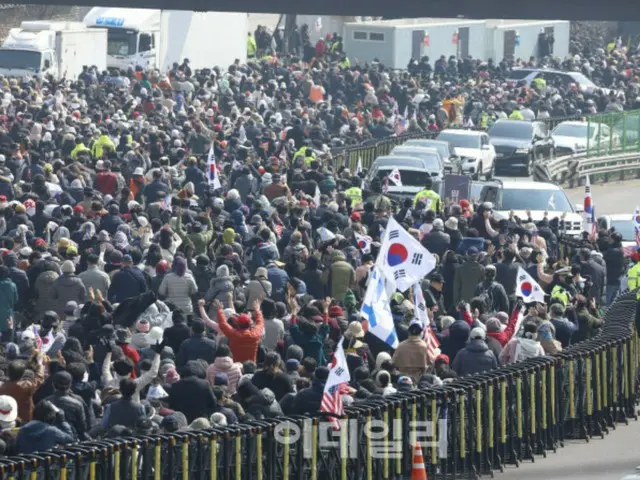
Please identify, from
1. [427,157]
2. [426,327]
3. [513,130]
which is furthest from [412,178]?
[426,327]

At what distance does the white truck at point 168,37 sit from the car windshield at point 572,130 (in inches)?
446

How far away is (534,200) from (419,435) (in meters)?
17.2

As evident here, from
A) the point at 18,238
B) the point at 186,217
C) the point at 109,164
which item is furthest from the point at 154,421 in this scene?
the point at 109,164

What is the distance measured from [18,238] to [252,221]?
404 cm

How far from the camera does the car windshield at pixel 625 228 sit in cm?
3137

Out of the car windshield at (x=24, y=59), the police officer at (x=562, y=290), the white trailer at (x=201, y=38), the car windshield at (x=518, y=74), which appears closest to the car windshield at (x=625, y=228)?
the police officer at (x=562, y=290)

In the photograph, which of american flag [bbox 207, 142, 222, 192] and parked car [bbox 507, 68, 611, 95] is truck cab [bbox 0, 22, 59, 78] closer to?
parked car [bbox 507, 68, 611, 95]

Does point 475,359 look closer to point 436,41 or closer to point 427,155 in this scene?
point 427,155

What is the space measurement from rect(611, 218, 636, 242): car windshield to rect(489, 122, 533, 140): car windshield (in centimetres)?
1494

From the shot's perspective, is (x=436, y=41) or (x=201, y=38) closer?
(x=201, y=38)

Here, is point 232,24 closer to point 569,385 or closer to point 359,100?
point 359,100

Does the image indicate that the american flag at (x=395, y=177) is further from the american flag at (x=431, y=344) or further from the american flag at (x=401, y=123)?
the american flag at (x=431, y=344)

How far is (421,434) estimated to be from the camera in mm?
17281

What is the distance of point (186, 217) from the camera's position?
26781 mm
